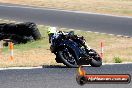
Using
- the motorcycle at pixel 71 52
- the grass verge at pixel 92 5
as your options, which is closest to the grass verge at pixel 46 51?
the motorcycle at pixel 71 52

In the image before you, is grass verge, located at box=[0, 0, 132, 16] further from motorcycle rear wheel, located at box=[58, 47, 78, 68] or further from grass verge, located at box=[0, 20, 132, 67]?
motorcycle rear wheel, located at box=[58, 47, 78, 68]

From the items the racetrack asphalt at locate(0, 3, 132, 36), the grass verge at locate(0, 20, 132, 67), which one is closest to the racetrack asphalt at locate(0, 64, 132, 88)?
the grass verge at locate(0, 20, 132, 67)

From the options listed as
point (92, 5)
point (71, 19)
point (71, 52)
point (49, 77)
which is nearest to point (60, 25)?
point (71, 19)

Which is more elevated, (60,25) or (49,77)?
(49,77)

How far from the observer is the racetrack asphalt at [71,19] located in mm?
27500

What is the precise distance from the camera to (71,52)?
1588 centimetres

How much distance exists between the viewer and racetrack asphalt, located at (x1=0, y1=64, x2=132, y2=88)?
12.8 m

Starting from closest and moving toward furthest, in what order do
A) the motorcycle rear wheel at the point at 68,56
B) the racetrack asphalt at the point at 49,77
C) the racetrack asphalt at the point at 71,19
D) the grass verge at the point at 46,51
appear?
the racetrack asphalt at the point at 49,77 < the motorcycle rear wheel at the point at 68,56 < the grass verge at the point at 46,51 < the racetrack asphalt at the point at 71,19

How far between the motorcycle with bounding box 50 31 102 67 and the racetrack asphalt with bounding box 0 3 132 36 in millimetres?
10346

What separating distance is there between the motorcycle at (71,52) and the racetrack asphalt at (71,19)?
10.3 meters

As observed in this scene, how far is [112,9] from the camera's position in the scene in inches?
1355

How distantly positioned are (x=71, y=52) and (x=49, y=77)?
2258 millimetres

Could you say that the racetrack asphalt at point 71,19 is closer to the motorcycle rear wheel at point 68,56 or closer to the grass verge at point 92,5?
the grass verge at point 92,5

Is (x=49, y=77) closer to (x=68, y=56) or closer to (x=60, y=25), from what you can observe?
(x=68, y=56)
